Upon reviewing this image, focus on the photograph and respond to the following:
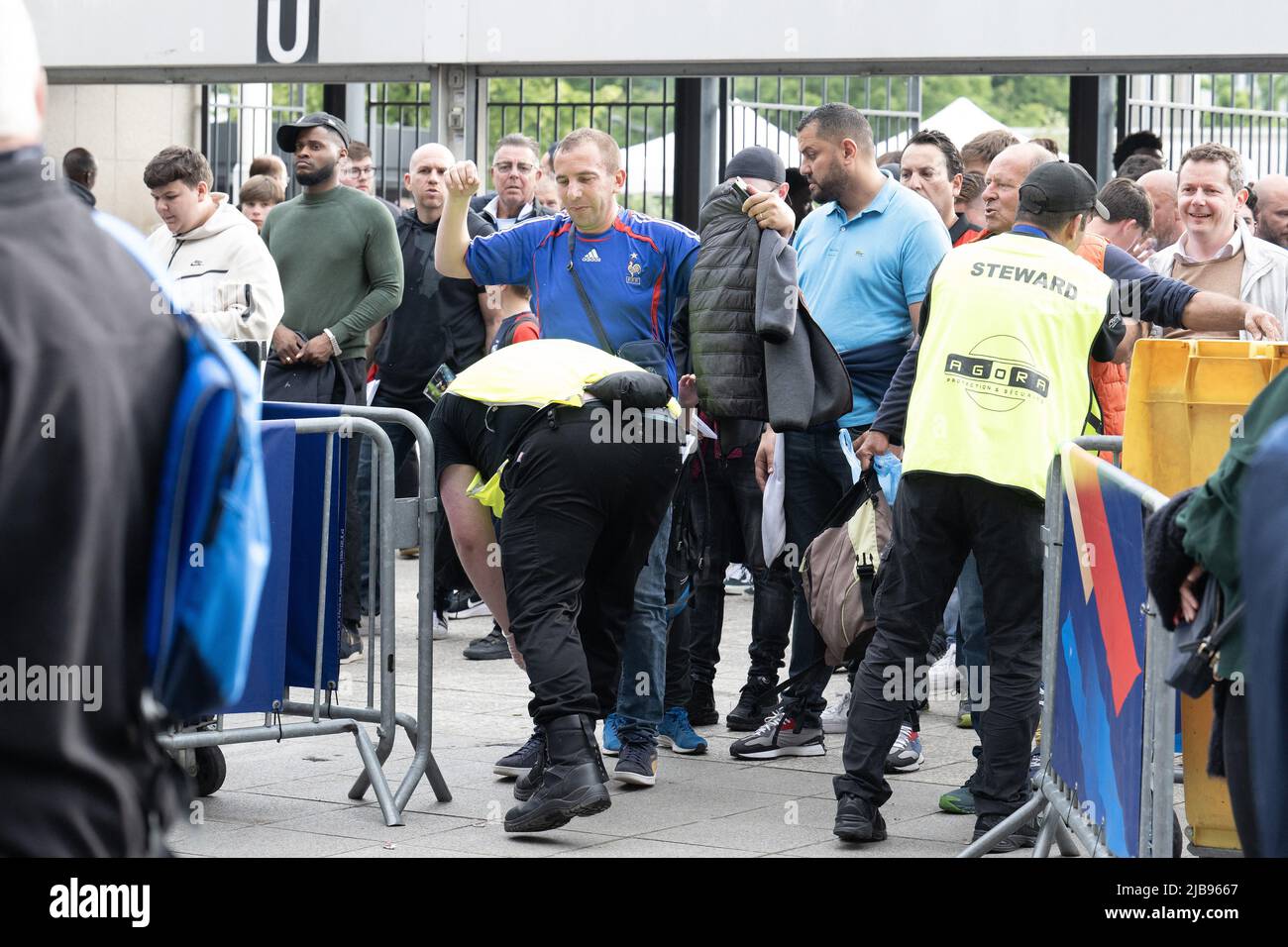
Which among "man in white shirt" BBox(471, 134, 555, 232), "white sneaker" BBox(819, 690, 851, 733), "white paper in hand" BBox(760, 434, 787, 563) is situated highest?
"man in white shirt" BBox(471, 134, 555, 232)

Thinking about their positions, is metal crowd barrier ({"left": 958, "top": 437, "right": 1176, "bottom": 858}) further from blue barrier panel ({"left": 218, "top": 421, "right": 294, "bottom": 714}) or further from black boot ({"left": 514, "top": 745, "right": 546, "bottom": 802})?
blue barrier panel ({"left": 218, "top": 421, "right": 294, "bottom": 714})

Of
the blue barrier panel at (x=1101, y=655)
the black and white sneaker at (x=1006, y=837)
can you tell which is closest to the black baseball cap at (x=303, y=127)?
the black and white sneaker at (x=1006, y=837)

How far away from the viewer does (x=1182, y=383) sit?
4695 millimetres

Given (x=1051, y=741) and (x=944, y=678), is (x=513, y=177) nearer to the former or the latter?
(x=944, y=678)

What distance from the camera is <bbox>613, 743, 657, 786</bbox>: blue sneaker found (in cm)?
634

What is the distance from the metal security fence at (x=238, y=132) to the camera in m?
15.6

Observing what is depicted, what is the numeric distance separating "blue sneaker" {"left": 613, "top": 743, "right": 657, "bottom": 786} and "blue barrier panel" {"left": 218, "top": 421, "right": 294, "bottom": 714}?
4.13 feet

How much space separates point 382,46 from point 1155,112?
5.76m

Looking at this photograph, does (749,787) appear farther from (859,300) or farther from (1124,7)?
(1124,7)

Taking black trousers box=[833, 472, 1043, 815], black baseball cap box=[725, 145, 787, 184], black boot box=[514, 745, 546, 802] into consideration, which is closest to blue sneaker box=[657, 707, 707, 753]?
black boot box=[514, 745, 546, 802]

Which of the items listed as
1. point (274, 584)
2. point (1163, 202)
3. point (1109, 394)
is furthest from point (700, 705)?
point (1163, 202)

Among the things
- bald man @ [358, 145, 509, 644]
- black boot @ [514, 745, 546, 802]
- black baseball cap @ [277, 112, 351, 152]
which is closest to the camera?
black boot @ [514, 745, 546, 802]

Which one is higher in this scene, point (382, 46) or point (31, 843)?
point (382, 46)

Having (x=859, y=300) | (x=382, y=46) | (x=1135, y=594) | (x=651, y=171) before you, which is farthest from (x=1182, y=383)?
(x=651, y=171)
